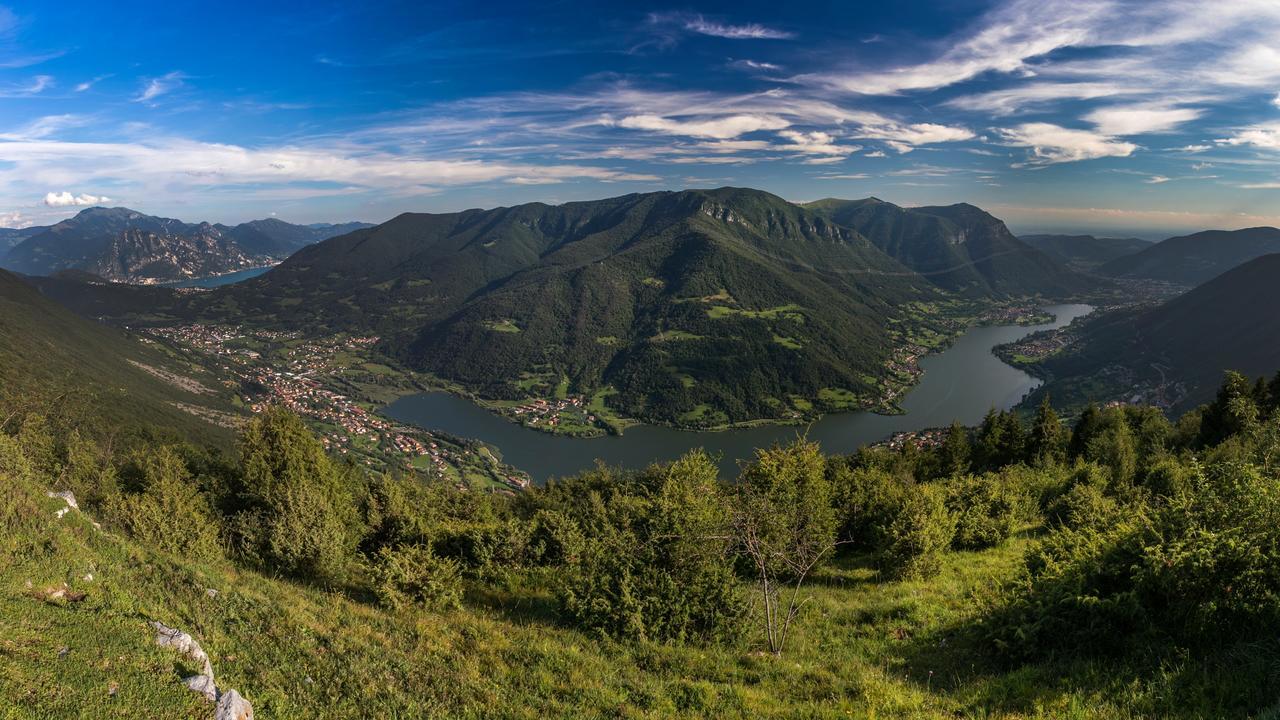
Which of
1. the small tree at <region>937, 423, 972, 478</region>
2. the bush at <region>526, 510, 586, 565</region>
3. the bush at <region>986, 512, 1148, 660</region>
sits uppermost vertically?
the bush at <region>986, 512, 1148, 660</region>

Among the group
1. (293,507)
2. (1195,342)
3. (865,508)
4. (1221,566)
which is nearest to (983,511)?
(865,508)

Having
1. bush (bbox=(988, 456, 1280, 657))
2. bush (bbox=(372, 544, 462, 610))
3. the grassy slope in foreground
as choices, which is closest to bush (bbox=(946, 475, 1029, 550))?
the grassy slope in foreground

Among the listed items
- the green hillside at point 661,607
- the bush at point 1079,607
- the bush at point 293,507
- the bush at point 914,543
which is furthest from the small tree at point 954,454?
the bush at point 293,507

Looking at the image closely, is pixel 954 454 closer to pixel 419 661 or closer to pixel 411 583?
pixel 411 583

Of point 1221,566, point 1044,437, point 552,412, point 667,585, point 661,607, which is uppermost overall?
point 1221,566

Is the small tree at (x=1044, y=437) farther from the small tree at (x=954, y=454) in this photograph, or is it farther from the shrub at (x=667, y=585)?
the shrub at (x=667, y=585)

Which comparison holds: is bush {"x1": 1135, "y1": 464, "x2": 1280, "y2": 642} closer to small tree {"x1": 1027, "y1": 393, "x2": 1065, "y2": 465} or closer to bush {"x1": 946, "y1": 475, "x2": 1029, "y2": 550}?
bush {"x1": 946, "y1": 475, "x2": 1029, "y2": 550}

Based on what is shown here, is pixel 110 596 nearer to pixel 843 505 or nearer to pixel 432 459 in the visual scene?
pixel 843 505
